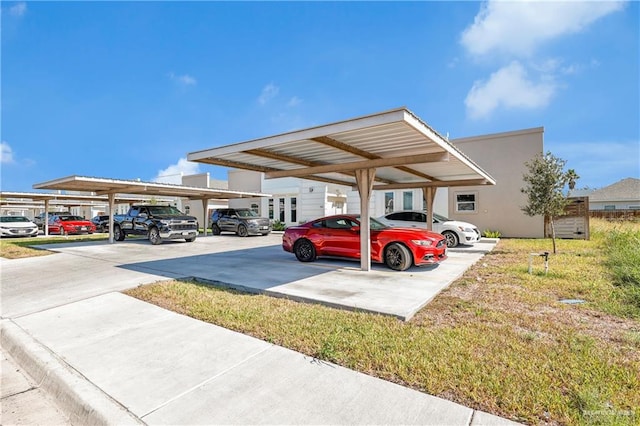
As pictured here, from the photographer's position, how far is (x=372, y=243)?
7.92 meters

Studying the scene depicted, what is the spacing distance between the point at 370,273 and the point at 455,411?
499 centimetres

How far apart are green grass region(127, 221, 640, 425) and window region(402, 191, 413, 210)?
13.0m

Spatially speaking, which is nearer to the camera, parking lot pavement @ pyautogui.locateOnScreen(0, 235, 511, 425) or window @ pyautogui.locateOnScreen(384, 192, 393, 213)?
parking lot pavement @ pyautogui.locateOnScreen(0, 235, 511, 425)

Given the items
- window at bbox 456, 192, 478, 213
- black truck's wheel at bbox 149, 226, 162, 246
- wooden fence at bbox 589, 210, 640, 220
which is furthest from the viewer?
wooden fence at bbox 589, 210, 640, 220

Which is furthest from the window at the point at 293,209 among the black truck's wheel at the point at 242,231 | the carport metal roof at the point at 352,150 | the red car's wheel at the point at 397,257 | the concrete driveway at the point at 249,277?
the red car's wheel at the point at 397,257

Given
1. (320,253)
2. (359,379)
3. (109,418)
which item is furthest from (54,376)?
(320,253)

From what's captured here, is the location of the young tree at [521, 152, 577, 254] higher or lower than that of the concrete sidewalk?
higher

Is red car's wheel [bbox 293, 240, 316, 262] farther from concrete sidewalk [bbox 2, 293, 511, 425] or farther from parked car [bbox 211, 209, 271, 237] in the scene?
parked car [bbox 211, 209, 271, 237]

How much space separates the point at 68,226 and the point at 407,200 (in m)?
23.7

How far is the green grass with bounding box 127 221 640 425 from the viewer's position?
8.05ft

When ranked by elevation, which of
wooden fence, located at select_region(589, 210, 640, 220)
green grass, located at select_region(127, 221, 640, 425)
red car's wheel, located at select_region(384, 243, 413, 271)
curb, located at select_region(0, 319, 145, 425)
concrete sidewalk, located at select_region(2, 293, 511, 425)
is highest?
wooden fence, located at select_region(589, 210, 640, 220)

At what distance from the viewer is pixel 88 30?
9961 mm

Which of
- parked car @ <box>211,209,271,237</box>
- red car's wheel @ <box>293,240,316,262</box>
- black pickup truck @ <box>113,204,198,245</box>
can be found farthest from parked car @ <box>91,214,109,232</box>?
red car's wheel @ <box>293,240,316,262</box>

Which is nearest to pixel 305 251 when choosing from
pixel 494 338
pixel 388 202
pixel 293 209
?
pixel 494 338
